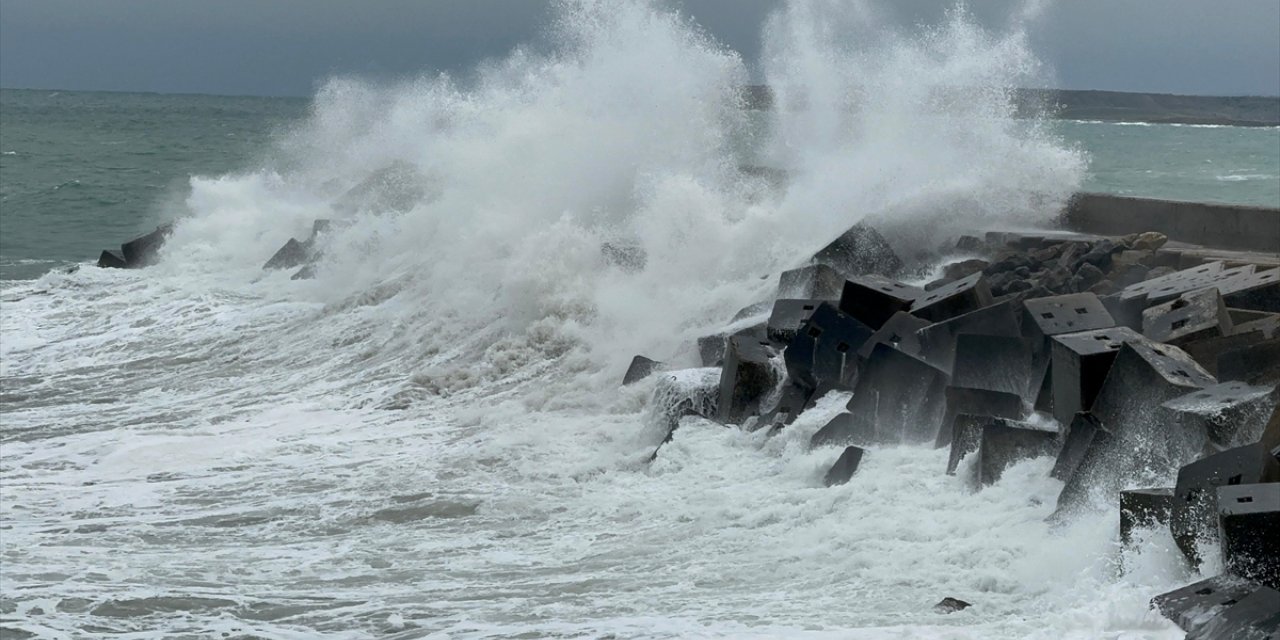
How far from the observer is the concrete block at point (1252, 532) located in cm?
476

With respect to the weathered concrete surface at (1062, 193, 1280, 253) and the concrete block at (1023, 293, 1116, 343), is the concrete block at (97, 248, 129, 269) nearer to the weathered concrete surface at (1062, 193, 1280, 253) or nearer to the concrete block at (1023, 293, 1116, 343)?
the weathered concrete surface at (1062, 193, 1280, 253)

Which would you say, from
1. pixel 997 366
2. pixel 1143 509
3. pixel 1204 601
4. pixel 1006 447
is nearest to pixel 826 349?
pixel 997 366

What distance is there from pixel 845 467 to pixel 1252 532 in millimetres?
2740

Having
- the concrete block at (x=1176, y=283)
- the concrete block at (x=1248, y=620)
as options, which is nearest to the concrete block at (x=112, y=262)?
the concrete block at (x=1176, y=283)

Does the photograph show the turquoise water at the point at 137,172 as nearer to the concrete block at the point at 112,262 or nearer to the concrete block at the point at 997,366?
the concrete block at the point at 112,262

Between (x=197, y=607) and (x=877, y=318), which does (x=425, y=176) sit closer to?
(x=877, y=318)

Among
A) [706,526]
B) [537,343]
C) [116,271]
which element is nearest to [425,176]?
[116,271]

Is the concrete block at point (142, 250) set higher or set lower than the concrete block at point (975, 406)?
higher

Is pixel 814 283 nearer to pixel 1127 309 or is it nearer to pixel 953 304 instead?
pixel 953 304

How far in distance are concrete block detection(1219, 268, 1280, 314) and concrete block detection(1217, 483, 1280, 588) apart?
11.4ft

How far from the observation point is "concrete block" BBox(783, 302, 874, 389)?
29.0ft

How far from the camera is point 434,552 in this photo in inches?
282

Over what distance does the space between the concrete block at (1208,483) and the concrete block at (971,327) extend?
2.75m

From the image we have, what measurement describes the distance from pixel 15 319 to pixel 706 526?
460 inches
